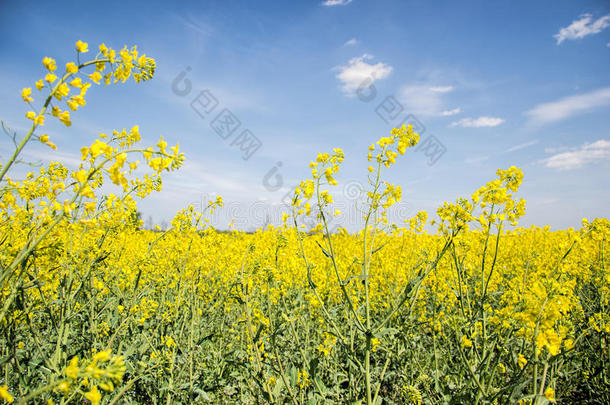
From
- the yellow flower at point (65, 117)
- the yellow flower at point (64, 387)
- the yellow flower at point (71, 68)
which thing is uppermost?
the yellow flower at point (71, 68)

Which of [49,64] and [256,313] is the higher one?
[49,64]

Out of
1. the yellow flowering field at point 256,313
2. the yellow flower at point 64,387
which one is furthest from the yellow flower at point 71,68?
the yellow flower at point 64,387

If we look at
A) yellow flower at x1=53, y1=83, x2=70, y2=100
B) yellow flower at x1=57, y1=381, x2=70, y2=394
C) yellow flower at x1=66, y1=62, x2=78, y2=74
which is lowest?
yellow flower at x1=57, y1=381, x2=70, y2=394

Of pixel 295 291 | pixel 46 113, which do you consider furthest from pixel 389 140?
pixel 295 291

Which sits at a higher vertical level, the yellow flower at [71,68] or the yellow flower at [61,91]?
the yellow flower at [71,68]

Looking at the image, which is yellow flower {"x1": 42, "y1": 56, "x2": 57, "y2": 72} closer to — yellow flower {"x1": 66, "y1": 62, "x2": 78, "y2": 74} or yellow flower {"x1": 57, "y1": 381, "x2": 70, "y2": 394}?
yellow flower {"x1": 66, "y1": 62, "x2": 78, "y2": 74}

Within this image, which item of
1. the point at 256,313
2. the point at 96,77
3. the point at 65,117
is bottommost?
the point at 256,313

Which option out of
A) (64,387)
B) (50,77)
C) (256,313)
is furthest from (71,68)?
(256,313)

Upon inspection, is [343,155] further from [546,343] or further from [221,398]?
[221,398]

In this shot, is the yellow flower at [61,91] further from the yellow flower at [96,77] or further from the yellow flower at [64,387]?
the yellow flower at [64,387]

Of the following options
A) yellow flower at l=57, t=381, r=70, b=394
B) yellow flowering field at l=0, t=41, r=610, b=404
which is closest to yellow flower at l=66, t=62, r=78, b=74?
yellow flowering field at l=0, t=41, r=610, b=404

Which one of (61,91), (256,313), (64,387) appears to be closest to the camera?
(64,387)

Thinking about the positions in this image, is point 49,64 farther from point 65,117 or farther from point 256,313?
point 256,313

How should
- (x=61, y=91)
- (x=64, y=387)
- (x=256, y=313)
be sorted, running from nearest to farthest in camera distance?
(x=64, y=387)
(x=61, y=91)
(x=256, y=313)
